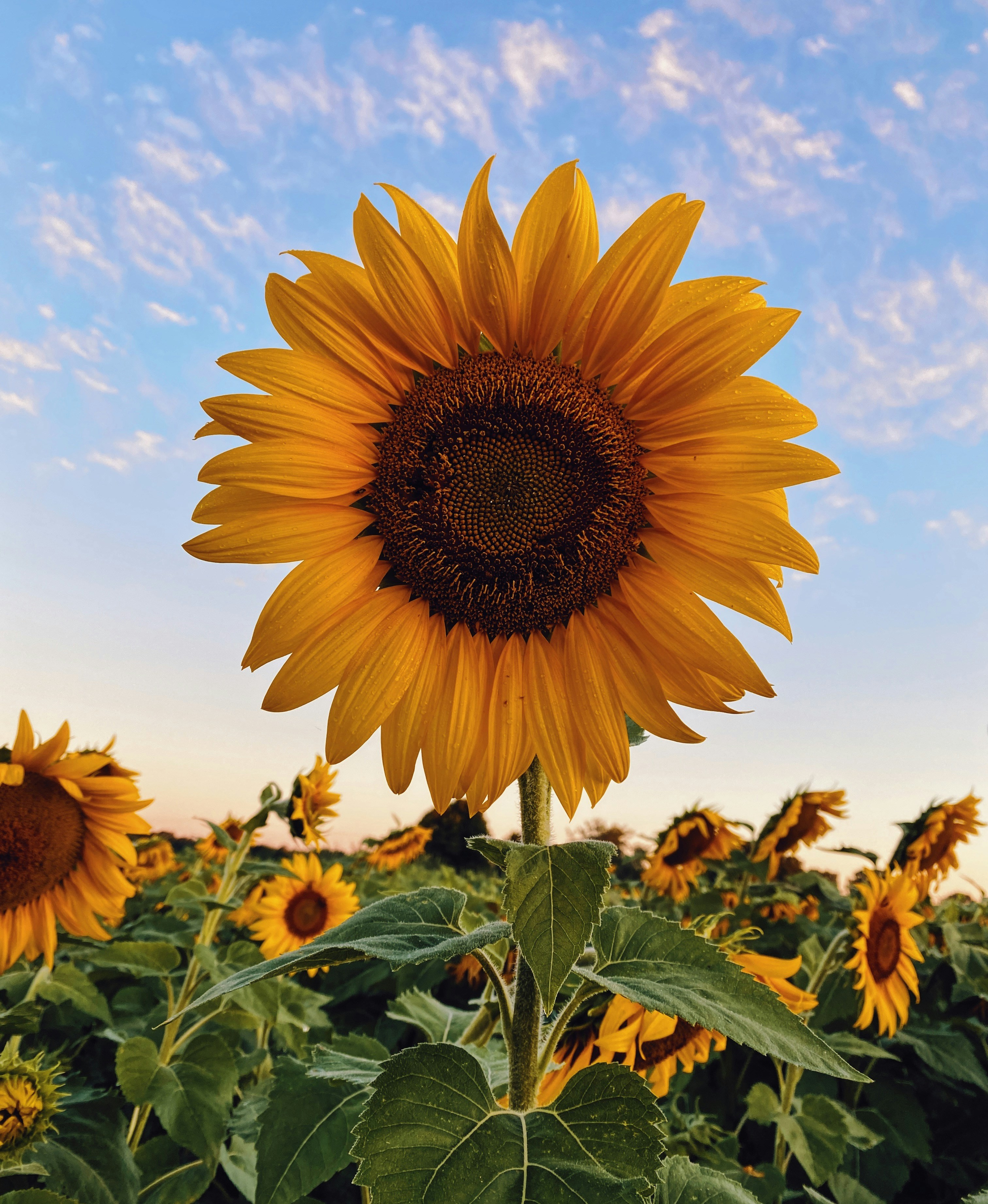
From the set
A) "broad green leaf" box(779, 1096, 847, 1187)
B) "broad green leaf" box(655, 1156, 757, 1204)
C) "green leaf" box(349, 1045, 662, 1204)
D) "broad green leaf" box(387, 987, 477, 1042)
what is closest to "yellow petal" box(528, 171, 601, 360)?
"green leaf" box(349, 1045, 662, 1204)

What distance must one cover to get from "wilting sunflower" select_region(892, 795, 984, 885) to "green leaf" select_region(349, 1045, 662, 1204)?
12.5ft

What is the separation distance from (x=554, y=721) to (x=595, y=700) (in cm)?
10

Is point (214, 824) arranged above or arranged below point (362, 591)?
below

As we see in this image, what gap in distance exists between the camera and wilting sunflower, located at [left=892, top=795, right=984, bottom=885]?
4594 millimetres

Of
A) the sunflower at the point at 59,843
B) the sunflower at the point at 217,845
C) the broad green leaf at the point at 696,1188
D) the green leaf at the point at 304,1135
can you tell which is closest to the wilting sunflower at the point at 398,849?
the sunflower at the point at 217,845

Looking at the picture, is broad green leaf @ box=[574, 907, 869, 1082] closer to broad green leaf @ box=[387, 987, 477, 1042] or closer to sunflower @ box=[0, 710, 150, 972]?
broad green leaf @ box=[387, 987, 477, 1042]

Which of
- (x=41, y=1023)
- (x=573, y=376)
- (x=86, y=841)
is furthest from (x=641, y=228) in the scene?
(x=41, y=1023)

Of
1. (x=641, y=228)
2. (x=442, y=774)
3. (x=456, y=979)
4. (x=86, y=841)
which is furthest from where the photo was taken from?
(x=456, y=979)

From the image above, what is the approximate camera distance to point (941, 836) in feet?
16.8

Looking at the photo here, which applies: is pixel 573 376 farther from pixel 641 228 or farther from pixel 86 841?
pixel 86 841

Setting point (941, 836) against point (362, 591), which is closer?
point (362, 591)

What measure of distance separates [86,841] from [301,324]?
2976 mm

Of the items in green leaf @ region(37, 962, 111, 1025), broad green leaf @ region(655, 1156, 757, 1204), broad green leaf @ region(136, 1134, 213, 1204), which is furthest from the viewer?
green leaf @ region(37, 962, 111, 1025)

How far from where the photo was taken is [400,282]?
1591 mm
